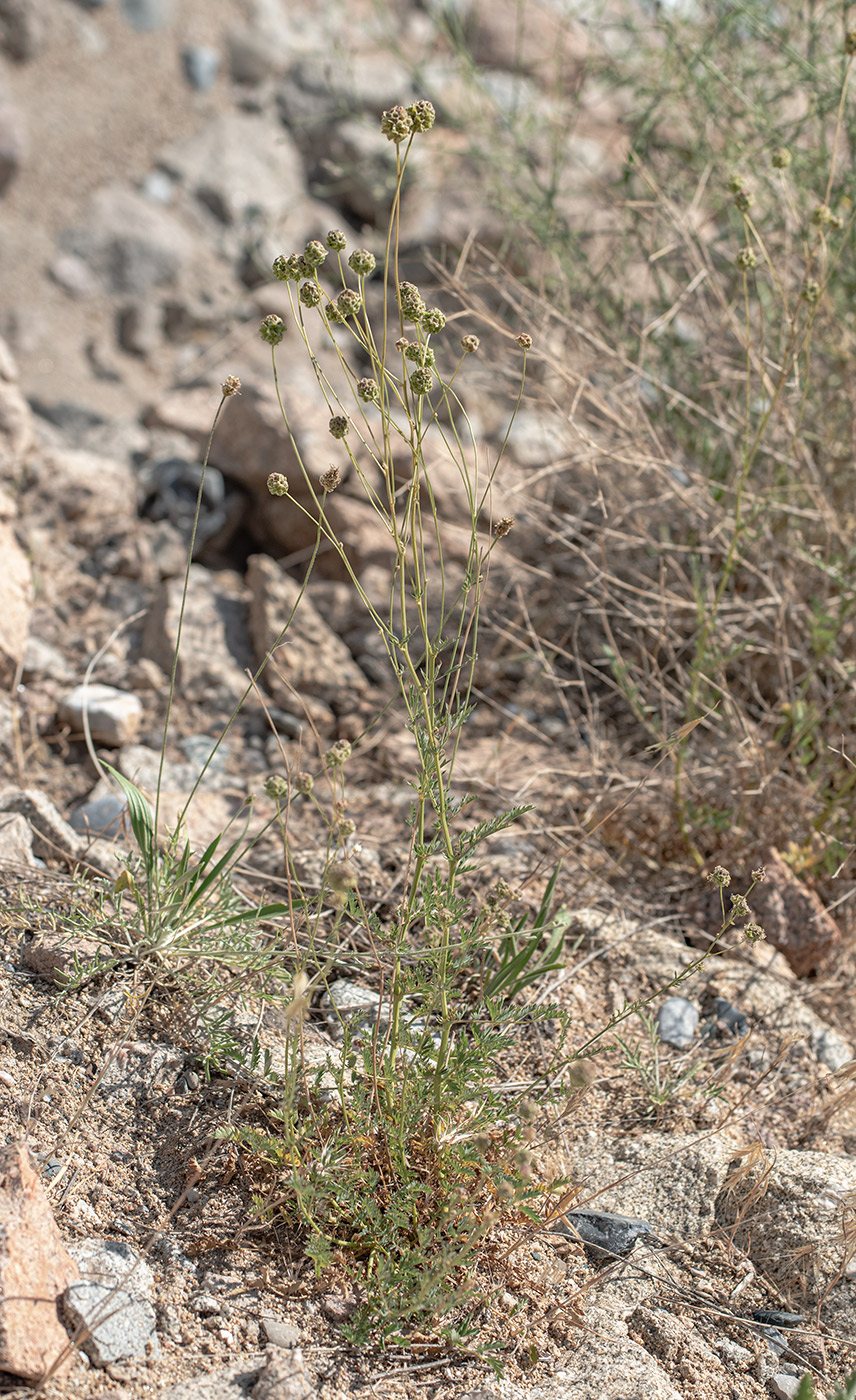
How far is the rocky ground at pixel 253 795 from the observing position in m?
1.59

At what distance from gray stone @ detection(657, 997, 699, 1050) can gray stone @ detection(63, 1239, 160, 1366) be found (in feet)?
3.74

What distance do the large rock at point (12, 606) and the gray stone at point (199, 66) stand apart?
10.3 ft

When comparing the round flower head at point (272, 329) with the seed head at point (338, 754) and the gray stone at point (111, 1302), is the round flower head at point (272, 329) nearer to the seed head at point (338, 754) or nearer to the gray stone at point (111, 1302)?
the seed head at point (338, 754)

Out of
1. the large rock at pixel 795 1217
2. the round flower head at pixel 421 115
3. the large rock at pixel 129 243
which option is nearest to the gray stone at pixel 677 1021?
the large rock at pixel 795 1217

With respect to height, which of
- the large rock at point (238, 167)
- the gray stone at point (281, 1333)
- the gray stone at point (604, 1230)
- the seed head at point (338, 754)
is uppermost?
the large rock at point (238, 167)

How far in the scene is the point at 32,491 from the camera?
342 cm

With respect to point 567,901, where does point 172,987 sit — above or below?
below

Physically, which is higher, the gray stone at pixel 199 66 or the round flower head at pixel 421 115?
the gray stone at pixel 199 66

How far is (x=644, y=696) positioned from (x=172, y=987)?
1571 mm

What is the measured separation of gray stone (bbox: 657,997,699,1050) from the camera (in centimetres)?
224

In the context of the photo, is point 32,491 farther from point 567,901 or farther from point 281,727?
point 567,901

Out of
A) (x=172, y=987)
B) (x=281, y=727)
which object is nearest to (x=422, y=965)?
(x=172, y=987)

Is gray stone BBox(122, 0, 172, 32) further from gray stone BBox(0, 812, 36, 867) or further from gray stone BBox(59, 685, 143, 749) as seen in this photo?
gray stone BBox(0, 812, 36, 867)

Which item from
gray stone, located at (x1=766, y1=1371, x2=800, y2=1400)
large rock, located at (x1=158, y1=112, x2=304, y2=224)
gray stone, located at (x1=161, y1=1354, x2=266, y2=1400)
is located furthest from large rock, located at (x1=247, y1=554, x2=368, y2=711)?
large rock, located at (x1=158, y1=112, x2=304, y2=224)
